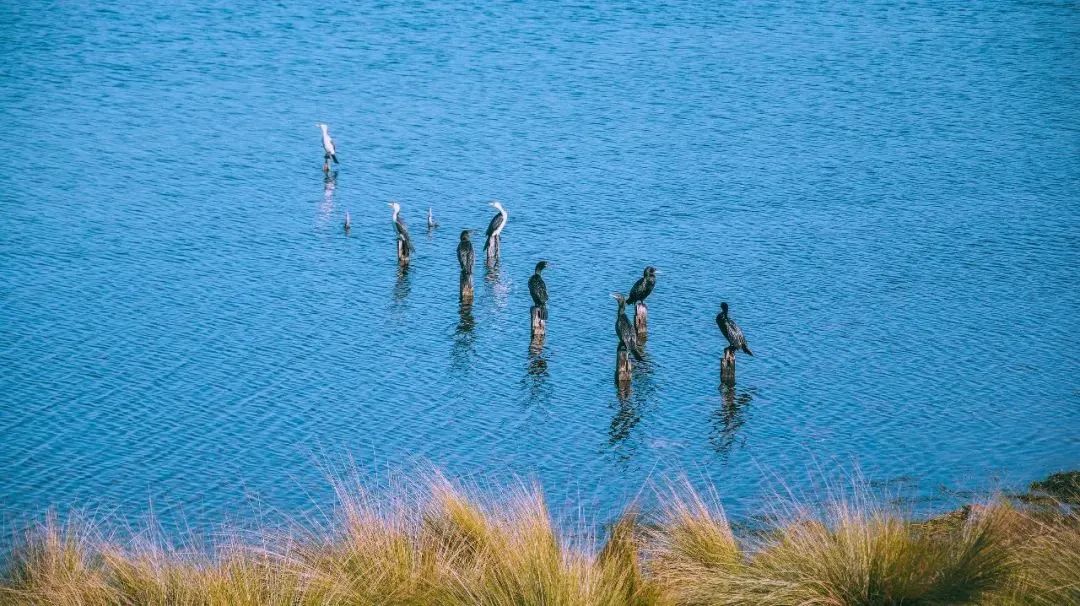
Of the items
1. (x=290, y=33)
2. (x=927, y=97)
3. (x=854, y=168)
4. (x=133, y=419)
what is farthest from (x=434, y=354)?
(x=290, y=33)

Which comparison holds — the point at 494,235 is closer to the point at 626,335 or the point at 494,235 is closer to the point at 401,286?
the point at 401,286

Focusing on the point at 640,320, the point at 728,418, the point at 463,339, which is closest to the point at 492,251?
the point at 463,339

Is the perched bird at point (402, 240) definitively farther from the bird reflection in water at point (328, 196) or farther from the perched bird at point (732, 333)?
the perched bird at point (732, 333)

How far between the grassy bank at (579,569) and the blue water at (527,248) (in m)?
4.10

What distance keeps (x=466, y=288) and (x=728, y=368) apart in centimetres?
608

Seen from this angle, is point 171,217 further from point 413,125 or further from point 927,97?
point 927,97

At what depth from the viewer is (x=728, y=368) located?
20.2 metres

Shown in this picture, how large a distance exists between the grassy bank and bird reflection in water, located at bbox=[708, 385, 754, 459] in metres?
7.41

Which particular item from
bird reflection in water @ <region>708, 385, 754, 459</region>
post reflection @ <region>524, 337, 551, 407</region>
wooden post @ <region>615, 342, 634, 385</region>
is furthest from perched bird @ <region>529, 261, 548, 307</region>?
bird reflection in water @ <region>708, 385, 754, 459</region>

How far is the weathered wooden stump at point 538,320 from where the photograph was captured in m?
22.1

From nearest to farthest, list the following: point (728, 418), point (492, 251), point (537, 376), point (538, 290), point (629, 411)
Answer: point (728, 418) < point (629, 411) < point (537, 376) < point (538, 290) < point (492, 251)

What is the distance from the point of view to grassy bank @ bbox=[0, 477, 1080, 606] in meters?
9.62

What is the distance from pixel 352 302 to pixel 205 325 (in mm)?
2700

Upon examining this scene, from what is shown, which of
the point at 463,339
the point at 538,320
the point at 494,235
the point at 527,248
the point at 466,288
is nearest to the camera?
Result: the point at 538,320
